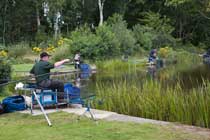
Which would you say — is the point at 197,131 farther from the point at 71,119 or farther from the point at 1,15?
the point at 1,15

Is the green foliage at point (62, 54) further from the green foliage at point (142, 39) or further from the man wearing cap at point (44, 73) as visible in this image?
the man wearing cap at point (44, 73)

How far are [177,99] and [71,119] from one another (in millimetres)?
2263

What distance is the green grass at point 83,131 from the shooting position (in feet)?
20.8

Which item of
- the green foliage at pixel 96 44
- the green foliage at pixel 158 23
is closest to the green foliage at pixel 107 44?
the green foliage at pixel 96 44

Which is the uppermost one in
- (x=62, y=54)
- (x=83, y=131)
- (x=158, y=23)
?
(x=158, y=23)

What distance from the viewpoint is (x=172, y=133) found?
22.0ft

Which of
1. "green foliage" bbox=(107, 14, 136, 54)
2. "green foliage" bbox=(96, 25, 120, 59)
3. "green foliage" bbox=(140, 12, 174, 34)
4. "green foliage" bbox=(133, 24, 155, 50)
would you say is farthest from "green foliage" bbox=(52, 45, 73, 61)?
"green foliage" bbox=(140, 12, 174, 34)

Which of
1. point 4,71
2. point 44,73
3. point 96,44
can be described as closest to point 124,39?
point 96,44

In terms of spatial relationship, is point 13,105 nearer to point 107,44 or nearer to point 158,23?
point 107,44

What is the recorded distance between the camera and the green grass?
635cm

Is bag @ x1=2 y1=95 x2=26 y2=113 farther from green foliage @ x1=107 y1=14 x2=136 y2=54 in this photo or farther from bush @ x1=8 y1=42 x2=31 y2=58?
green foliage @ x1=107 y1=14 x2=136 y2=54

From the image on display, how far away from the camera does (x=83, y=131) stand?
6676 mm

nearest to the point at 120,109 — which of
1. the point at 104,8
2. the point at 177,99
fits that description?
Answer: the point at 177,99

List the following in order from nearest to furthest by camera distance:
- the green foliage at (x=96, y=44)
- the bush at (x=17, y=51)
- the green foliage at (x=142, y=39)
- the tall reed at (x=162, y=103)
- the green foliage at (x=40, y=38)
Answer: the tall reed at (x=162, y=103)
the green foliage at (x=96, y=44)
the bush at (x=17, y=51)
the green foliage at (x=142, y=39)
the green foliage at (x=40, y=38)
